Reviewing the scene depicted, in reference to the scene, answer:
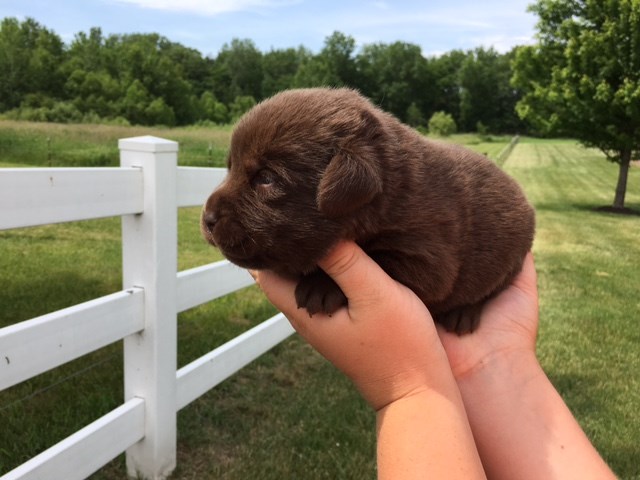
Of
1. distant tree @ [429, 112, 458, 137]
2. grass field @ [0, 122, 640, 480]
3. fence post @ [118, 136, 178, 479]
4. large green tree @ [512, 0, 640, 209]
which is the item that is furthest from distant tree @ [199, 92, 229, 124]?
fence post @ [118, 136, 178, 479]

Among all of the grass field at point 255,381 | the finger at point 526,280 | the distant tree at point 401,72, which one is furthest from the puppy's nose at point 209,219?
the distant tree at point 401,72

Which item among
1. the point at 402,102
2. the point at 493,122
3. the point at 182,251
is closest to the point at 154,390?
the point at 182,251

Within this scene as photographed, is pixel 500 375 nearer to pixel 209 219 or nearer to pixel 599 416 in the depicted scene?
pixel 209 219

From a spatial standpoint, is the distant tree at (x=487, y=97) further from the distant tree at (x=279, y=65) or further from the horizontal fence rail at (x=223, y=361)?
the horizontal fence rail at (x=223, y=361)

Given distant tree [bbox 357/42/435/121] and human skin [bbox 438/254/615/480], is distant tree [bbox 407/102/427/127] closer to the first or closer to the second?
distant tree [bbox 357/42/435/121]

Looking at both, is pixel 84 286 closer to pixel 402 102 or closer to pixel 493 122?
pixel 402 102

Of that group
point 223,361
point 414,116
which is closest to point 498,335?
point 223,361
